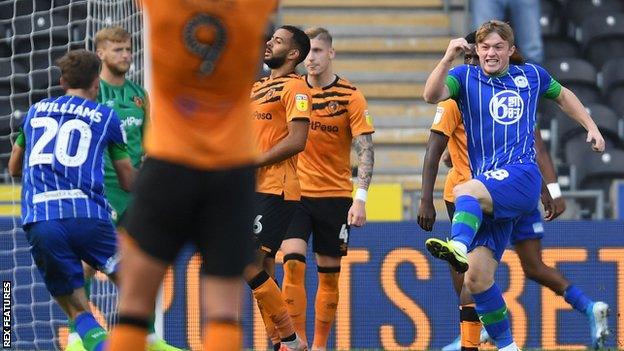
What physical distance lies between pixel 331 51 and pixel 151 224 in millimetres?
4709

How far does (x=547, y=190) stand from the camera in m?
8.43

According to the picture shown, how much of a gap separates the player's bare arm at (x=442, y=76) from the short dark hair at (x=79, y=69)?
1732mm

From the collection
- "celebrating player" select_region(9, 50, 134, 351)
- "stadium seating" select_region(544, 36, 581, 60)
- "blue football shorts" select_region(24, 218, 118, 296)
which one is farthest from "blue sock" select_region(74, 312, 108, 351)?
"stadium seating" select_region(544, 36, 581, 60)

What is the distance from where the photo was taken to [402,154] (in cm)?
1404

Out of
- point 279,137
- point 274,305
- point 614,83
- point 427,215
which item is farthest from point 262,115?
point 614,83

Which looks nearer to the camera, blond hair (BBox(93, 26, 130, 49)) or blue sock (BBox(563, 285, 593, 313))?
blue sock (BBox(563, 285, 593, 313))

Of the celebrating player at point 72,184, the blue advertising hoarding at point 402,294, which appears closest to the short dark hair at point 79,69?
the celebrating player at point 72,184

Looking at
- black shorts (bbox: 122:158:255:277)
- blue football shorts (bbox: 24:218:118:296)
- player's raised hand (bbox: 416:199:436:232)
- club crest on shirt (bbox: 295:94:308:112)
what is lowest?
blue football shorts (bbox: 24:218:118:296)

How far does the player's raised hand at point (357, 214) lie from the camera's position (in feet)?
28.3

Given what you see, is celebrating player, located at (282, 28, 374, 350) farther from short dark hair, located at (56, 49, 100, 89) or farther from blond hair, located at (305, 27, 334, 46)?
short dark hair, located at (56, 49, 100, 89)

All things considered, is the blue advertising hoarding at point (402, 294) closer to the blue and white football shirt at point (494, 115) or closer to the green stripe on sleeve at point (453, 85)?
the blue and white football shirt at point (494, 115)

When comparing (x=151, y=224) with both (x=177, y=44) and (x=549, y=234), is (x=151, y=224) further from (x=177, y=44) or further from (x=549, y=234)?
(x=549, y=234)

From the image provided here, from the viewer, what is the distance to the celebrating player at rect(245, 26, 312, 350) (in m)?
8.15

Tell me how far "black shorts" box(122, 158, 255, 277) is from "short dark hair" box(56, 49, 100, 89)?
8.66 feet
